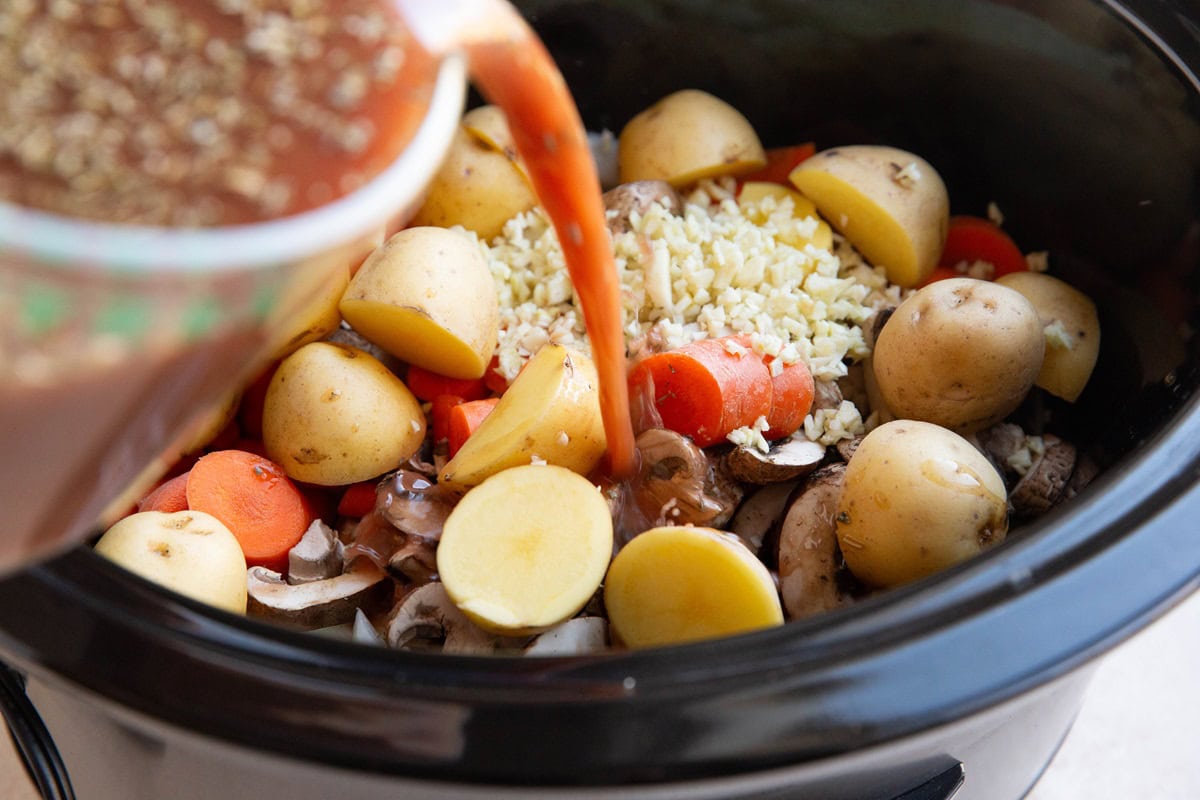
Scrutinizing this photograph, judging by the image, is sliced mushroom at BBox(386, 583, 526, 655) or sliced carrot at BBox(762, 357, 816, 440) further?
sliced carrot at BBox(762, 357, 816, 440)

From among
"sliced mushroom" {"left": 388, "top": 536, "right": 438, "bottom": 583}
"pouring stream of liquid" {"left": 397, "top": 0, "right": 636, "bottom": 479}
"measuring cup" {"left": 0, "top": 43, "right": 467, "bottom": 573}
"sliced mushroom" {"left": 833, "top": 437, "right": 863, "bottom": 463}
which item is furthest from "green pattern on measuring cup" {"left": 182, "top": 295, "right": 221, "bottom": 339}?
"sliced mushroom" {"left": 833, "top": 437, "right": 863, "bottom": 463}

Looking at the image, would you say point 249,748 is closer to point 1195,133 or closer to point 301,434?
point 301,434

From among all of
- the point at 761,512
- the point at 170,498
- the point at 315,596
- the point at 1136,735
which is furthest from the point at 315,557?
the point at 1136,735

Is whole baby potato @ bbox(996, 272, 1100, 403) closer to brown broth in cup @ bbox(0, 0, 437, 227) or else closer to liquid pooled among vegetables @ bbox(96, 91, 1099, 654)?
liquid pooled among vegetables @ bbox(96, 91, 1099, 654)

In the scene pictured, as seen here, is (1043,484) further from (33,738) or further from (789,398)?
(33,738)

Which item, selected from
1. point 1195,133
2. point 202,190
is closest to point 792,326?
point 1195,133

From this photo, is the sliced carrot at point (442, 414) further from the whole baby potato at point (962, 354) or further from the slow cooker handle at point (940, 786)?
the slow cooker handle at point (940, 786)

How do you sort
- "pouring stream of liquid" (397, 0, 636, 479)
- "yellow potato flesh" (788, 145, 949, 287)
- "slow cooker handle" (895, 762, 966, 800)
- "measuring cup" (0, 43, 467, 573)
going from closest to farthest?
1. "measuring cup" (0, 43, 467, 573)
2. "pouring stream of liquid" (397, 0, 636, 479)
3. "slow cooker handle" (895, 762, 966, 800)
4. "yellow potato flesh" (788, 145, 949, 287)
